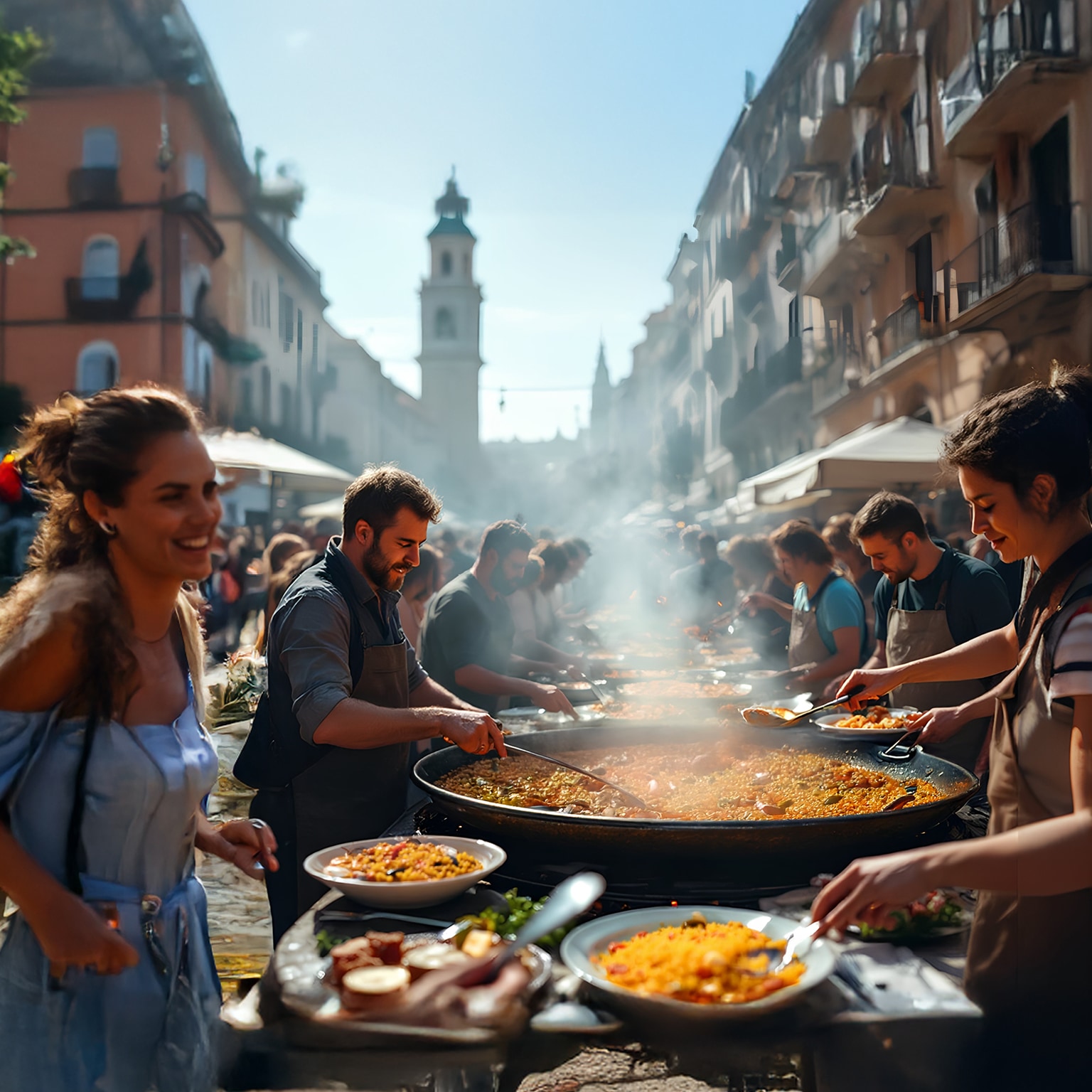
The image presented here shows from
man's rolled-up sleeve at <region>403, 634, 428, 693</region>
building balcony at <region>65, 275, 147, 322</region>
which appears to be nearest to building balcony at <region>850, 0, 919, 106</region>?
man's rolled-up sleeve at <region>403, 634, 428, 693</region>

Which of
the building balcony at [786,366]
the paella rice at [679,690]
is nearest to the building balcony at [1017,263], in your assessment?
the paella rice at [679,690]

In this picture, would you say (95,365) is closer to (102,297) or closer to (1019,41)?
(102,297)

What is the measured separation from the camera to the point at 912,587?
4836 mm

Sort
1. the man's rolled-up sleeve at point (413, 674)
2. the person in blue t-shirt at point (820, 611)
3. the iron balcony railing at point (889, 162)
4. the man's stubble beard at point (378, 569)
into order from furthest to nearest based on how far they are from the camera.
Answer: the iron balcony railing at point (889, 162) < the person in blue t-shirt at point (820, 611) < the man's rolled-up sleeve at point (413, 674) < the man's stubble beard at point (378, 569)

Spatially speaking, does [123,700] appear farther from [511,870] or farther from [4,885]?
[511,870]

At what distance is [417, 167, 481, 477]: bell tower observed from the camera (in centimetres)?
6694

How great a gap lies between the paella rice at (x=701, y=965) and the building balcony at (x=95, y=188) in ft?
92.4

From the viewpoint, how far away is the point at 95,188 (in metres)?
25.6

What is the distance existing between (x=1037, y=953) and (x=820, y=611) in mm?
4283

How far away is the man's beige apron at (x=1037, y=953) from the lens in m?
1.87

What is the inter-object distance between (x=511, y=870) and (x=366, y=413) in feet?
155

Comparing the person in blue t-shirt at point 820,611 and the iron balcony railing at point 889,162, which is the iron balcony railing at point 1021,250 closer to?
the iron balcony railing at point 889,162

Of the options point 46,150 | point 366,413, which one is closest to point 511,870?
point 46,150

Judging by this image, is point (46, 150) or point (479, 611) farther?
point (46, 150)
